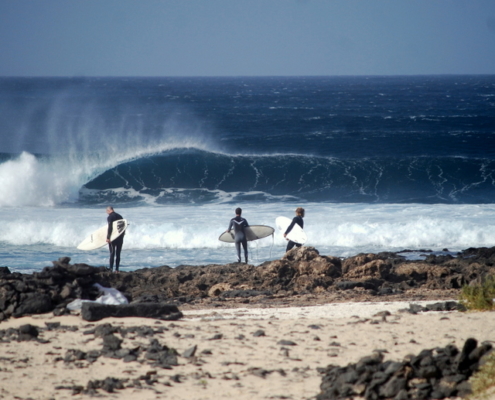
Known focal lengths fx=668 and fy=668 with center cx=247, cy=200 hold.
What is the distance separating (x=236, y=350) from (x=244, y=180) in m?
22.8

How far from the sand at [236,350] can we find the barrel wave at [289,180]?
17725mm

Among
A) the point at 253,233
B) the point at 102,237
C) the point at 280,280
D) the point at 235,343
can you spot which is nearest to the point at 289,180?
the point at 253,233

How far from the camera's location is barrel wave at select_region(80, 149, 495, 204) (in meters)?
26.5

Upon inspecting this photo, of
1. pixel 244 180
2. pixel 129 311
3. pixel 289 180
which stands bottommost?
pixel 129 311

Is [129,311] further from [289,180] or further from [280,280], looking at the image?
[289,180]

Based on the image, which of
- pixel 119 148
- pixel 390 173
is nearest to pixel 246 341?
pixel 390 173

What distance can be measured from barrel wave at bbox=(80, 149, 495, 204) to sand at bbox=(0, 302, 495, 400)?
17.7m

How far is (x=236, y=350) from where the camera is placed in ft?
22.1

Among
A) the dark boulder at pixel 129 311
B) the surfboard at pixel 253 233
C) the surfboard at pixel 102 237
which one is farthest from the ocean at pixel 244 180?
the dark boulder at pixel 129 311

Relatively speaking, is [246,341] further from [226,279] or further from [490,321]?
[226,279]

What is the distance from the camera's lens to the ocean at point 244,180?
17312 mm

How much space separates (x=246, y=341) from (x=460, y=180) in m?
24.5

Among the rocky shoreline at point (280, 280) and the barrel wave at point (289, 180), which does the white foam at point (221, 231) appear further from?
the barrel wave at point (289, 180)

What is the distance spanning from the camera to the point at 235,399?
218 inches
